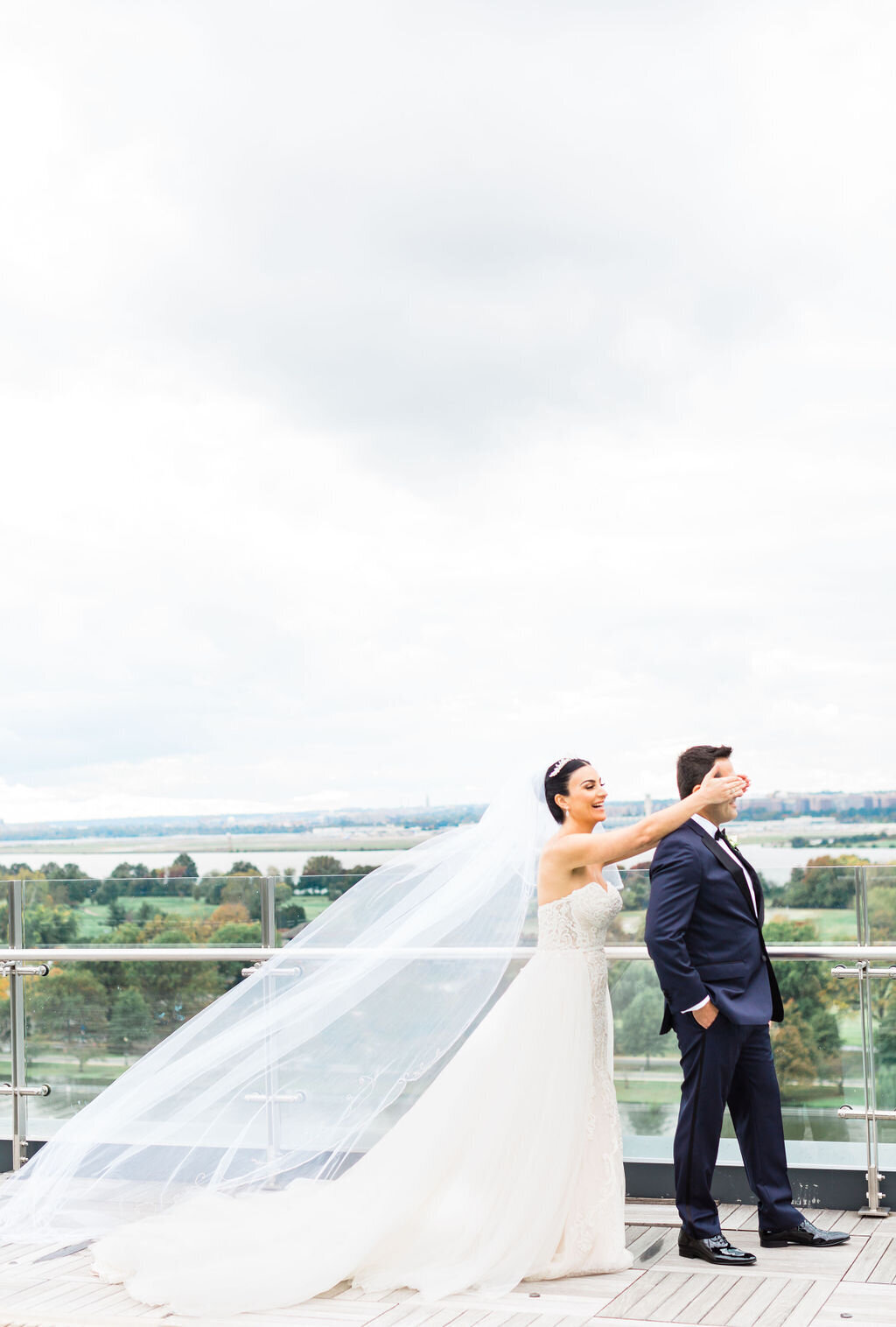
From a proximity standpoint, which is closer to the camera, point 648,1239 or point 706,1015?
point 706,1015

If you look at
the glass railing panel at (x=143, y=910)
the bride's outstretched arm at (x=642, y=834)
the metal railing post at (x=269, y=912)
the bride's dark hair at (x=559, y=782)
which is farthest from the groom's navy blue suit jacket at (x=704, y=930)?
the glass railing panel at (x=143, y=910)

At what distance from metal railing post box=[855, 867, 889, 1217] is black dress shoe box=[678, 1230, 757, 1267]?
73 centimetres

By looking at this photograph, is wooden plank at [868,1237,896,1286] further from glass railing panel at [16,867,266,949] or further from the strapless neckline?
glass railing panel at [16,867,266,949]

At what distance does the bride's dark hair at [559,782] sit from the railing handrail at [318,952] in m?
0.50

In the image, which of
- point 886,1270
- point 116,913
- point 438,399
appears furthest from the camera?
point 438,399

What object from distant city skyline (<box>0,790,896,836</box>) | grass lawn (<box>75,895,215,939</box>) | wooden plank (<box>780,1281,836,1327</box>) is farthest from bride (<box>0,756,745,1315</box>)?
distant city skyline (<box>0,790,896,836</box>)

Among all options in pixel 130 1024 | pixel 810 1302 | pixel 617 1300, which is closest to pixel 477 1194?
pixel 617 1300

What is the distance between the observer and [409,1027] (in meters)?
4.73

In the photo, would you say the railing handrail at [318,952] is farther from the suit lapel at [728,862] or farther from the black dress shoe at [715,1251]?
the black dress shoe at [715,1251]

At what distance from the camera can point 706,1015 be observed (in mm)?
4316

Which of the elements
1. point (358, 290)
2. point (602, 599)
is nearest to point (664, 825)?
point (358, 290)

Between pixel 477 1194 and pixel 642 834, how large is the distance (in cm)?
131

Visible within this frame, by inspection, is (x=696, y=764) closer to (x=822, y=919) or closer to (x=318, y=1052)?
(x=822, y=919)

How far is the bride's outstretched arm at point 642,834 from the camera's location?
4.28 meters
